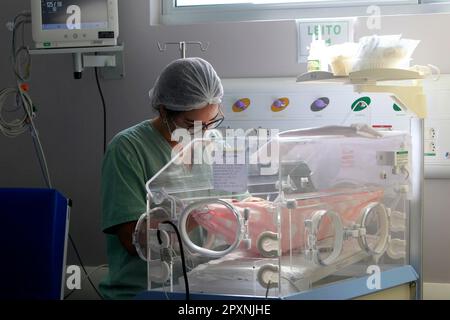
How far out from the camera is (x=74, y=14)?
2.08 metres

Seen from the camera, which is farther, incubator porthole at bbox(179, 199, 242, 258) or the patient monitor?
the patient monitor

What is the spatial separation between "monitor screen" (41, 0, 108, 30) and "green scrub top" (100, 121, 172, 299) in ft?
1.87

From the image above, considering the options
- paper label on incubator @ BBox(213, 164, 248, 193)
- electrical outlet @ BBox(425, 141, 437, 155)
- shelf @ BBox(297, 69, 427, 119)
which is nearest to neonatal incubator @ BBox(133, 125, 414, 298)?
paper label on incubator @ BBox(213, 164, 248, 193)

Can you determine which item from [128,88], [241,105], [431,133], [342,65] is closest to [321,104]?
[241,105]

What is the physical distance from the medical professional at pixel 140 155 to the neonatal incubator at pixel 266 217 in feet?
0.82

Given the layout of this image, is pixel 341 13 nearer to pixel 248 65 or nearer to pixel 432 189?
pixel 248 65

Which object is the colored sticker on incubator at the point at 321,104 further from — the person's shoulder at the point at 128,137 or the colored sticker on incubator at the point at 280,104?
the person's shoulder at the point at 128,137

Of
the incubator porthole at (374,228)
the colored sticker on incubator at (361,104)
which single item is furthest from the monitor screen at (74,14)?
the incubator porthole at (374,228)

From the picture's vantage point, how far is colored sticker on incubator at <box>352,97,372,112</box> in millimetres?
2133

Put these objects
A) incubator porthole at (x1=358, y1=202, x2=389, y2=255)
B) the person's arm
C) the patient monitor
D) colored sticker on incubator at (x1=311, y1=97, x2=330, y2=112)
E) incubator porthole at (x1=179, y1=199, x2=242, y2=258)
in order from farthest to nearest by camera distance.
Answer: colored sticker on incubator at (x1=311, y1=97, x2=330, y2=112) → the patient monitor → the person's arm → incubator porthole at (x1=358, y1=202, x2=389, y2=255) → incubator porthole at (x1=179, y1=199, x2=242, y2=258)

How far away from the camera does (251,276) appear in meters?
1.25

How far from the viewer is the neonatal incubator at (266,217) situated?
4.07 feet

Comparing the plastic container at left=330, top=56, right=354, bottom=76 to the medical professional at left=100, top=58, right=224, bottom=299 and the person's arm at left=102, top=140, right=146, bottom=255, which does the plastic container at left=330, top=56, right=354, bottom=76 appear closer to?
the medical professional at left=100, top=58, right=224, bottom=299

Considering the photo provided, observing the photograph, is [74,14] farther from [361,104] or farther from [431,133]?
[431,133]
